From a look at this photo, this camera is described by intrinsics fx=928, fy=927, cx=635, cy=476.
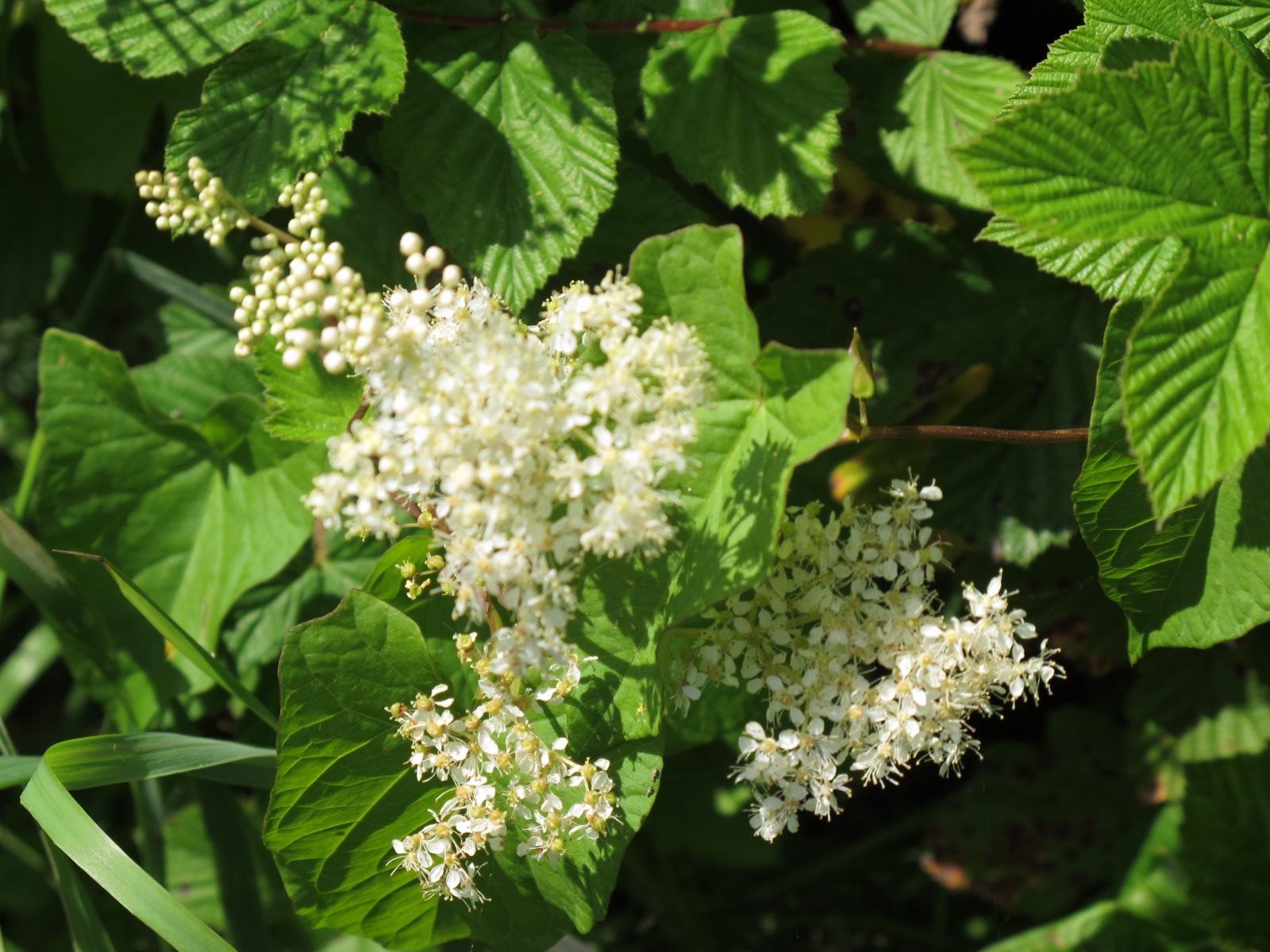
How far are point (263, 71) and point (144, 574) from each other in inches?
44.2

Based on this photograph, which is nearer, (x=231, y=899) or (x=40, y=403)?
(x=40, y=403)

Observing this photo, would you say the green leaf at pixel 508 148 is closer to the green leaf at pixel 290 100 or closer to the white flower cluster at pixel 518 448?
the green leaf at pixel 290 100

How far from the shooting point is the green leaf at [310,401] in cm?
160

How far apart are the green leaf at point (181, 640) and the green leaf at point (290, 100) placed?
27.8 inches

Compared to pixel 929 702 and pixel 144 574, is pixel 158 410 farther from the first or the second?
pixel 929 702

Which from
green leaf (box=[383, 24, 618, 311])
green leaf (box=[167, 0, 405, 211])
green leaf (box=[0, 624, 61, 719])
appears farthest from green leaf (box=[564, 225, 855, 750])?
green leaf (box=[0, 624, 61, 719])

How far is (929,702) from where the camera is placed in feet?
4.72

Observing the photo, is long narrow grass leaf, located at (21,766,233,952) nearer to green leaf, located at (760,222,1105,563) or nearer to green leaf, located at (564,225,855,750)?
green leaf, located at (564,225,855,750)

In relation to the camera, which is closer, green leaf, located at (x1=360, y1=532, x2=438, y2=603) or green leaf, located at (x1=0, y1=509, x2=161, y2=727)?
green leaf, located at (x1=360, y1=532, x2=438, y2=603)

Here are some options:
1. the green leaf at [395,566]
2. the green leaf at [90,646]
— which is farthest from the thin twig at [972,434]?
the green leaf at [90,646]

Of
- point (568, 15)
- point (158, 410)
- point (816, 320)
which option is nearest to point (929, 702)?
point (816, 320)

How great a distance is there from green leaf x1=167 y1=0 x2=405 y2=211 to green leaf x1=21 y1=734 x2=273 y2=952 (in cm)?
98

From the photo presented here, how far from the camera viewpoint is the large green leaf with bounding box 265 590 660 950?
1483 mm

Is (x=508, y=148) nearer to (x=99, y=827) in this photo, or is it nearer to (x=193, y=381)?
(x=193, y=381)
